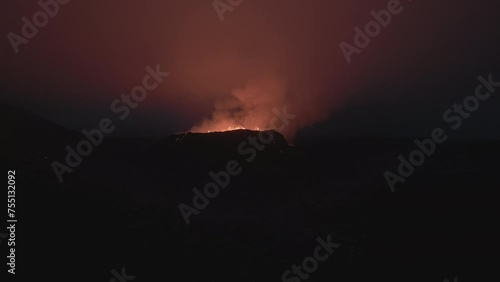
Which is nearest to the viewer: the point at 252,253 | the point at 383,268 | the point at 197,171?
the point at 383,268

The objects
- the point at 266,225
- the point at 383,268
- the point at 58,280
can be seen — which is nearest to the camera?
the point at 58,280

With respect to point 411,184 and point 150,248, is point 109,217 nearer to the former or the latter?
point 150,248

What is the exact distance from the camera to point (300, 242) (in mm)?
20484

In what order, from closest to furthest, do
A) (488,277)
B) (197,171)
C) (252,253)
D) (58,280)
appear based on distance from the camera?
(58,280), (488,277), (252,253), (197,171)

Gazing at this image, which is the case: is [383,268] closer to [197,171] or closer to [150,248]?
[150,248]

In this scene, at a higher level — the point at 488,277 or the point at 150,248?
the point at 150,248

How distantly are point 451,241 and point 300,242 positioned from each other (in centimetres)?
741

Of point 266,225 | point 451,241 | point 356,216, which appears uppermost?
point 266,225

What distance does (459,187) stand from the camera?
28.6 meters

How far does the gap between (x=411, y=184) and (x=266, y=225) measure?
14383 mm

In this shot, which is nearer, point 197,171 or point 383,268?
point 383,268

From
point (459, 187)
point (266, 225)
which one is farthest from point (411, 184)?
point (266, 225)

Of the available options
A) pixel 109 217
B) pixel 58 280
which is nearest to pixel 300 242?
pixel 109 217

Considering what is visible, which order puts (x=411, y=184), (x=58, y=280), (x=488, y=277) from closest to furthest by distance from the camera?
(x=58, y=280) → (x=488, y=277) → (x=411, y=184)
